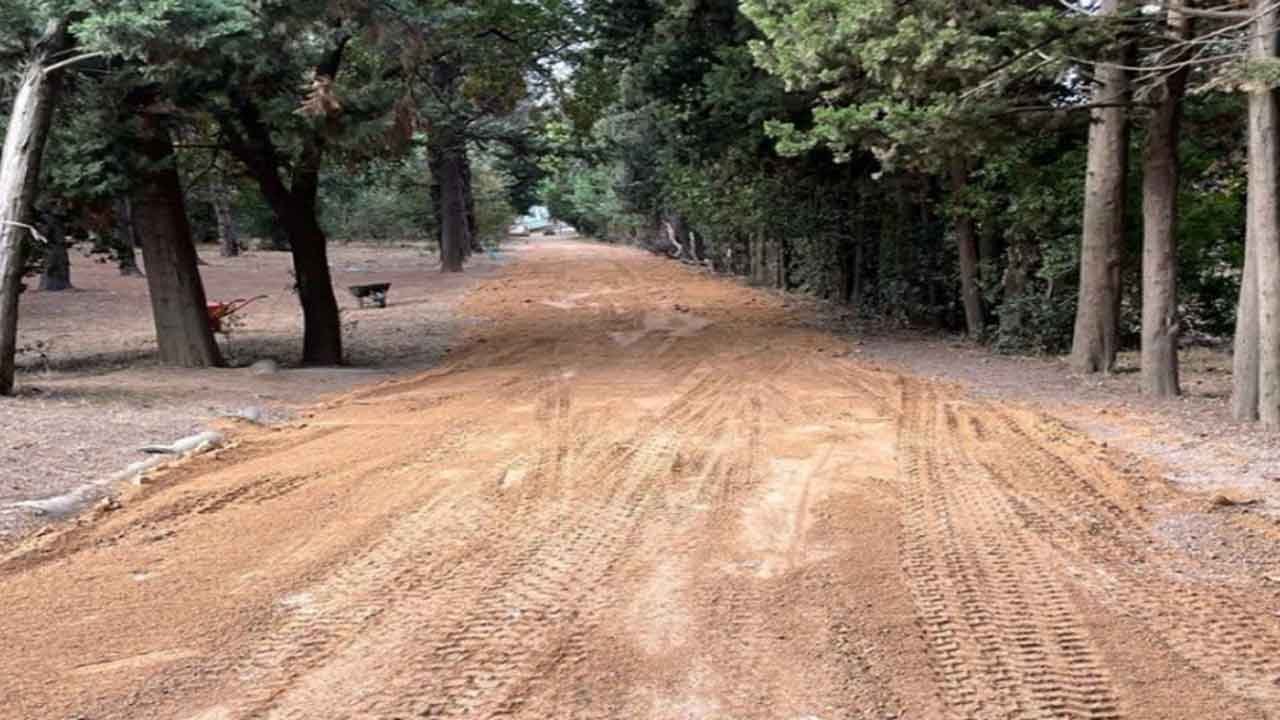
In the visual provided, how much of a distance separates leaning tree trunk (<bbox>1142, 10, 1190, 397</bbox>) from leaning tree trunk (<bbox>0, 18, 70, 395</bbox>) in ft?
33.6

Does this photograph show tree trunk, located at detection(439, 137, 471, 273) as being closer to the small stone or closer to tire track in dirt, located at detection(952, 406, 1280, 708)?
the small stone

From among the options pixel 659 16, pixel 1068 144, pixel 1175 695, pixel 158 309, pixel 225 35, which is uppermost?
pixel 659 16

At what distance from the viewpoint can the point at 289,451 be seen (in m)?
8.09

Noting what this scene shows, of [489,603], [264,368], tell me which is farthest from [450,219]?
[489,603]

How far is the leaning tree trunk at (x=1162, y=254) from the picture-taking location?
1015 cm

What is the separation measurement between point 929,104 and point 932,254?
6.91 m

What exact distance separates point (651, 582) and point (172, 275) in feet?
33.3

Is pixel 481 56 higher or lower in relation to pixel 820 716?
higher

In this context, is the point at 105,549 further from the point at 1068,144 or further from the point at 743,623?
the point at 1068,144

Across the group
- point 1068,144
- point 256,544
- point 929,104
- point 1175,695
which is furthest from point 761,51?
point 1175,695

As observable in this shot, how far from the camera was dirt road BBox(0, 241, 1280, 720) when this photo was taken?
3861 millimetres

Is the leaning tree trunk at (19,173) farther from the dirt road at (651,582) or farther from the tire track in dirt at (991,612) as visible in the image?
the tire track in dirt at (991,612)

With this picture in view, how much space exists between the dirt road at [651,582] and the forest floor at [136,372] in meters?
0.76

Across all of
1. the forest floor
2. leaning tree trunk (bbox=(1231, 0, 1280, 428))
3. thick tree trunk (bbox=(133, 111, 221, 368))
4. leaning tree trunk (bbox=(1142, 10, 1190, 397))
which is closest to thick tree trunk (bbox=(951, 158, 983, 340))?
leaning tree trunk (bbox=(1142, 10, 1190, 397))
